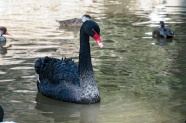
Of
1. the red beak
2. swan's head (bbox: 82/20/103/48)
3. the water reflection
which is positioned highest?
swan's head (bbox: 82/20/103/48)

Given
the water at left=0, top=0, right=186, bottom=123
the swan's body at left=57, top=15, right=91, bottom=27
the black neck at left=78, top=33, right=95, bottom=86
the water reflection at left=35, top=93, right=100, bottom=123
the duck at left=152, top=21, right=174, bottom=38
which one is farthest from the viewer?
the swan's body at left=57, top=15, right=91, bottom=27

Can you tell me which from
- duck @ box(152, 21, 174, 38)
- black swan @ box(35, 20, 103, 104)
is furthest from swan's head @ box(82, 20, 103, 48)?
duck @ box(152, 21, 174, 38)

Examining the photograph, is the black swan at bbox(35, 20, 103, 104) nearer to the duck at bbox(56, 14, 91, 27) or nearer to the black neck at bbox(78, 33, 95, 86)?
the black neck at bbox(78, 33, 95, 86)

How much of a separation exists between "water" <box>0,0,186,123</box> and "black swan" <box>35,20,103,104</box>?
137 mm

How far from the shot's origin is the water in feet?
28.5

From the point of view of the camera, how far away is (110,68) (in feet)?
38.9

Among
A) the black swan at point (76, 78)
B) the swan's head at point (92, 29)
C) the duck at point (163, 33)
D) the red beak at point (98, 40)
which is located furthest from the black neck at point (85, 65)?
the duck at point (163, 33)

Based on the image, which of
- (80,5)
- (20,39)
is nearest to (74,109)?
(20,39)

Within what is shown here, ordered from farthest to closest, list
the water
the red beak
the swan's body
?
1. the swan's body
2. the red beak
3. the water

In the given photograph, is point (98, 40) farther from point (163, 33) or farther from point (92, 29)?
point (163, 33)

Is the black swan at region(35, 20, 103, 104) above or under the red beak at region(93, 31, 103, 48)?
under

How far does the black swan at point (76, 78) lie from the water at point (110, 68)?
5.4 inches

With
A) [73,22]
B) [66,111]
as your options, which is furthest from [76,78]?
[73,22]

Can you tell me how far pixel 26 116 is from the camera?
839 cm
